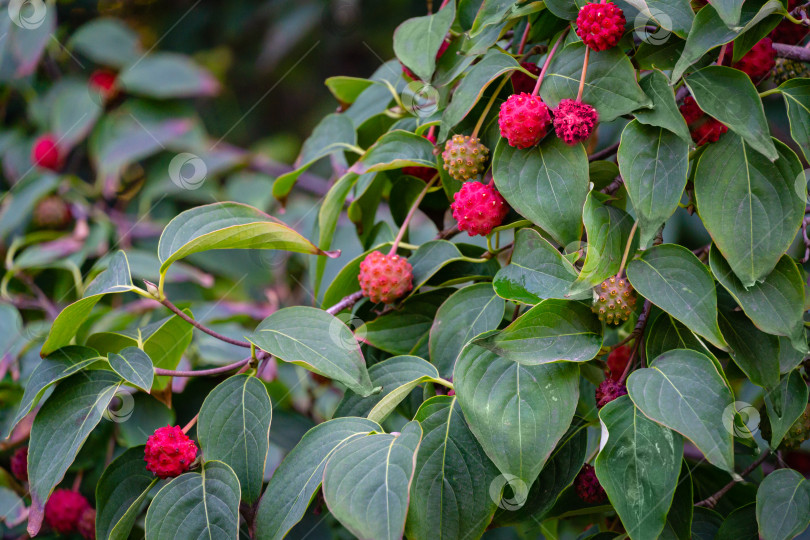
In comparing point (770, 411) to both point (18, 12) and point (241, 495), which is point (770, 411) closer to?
point (241, 495)

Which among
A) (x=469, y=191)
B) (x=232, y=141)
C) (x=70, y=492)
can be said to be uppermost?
(x=469, y=191)

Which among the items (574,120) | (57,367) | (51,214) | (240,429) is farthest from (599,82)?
(51,214)

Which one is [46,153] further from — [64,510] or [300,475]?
[300,475]

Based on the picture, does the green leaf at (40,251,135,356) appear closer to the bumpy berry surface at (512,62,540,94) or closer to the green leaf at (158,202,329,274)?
the green leaf at (158,202,329,274)

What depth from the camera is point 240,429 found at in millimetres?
499

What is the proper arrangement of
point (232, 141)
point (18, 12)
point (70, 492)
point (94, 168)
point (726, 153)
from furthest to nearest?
point (232, 141) < point (94, 168) < point (18, 12) < point (70, 492) < point (726, 153)

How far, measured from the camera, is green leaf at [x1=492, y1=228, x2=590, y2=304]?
44cm

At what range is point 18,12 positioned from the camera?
1.17 m

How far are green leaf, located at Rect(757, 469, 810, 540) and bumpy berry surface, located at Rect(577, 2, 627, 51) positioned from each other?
1.08 feet

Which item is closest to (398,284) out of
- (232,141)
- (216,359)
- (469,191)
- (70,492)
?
(469,191)

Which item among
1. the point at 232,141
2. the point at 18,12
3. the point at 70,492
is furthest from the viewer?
the point at 232,141

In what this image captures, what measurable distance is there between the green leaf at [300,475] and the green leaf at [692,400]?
0.61ft

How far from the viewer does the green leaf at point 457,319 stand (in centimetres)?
50

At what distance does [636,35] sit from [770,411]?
0.30 meters
